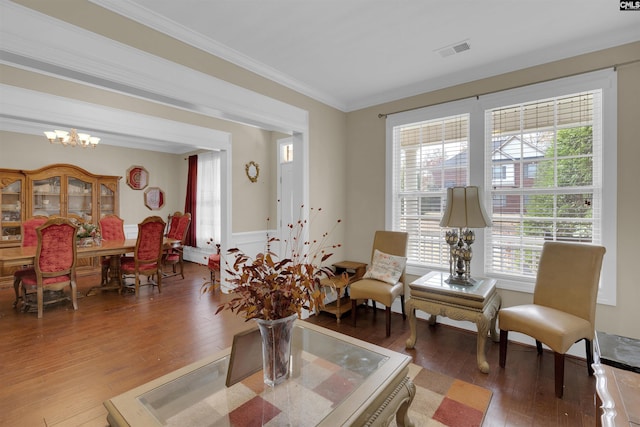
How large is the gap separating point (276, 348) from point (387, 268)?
7.07ft

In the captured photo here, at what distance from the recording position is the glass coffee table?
127 cm

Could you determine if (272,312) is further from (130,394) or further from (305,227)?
(305,227)

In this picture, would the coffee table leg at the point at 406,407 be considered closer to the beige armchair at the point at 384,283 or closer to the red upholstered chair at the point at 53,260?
the beige armchair at the point at 384,283

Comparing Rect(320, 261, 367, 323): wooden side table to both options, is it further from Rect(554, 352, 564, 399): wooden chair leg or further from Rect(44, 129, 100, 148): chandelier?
Rect(44, 129, 100, 148): chandelier

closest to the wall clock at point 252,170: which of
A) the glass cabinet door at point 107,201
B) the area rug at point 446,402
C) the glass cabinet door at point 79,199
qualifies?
the glass cabinet door at point 107,201

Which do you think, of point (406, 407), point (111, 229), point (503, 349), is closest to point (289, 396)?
point (406, 407)

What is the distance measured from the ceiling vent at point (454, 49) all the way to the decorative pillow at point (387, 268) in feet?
6.89

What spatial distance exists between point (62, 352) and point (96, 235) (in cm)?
255

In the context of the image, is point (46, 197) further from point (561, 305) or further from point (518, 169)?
point (561, 305)

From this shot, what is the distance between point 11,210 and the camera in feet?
16.7

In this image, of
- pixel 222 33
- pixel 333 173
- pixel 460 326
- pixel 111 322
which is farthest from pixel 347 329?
pixel 222 33

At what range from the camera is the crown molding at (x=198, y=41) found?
6.65 ft

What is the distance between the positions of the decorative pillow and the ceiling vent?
6.89ft

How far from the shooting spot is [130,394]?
1.34 metres
